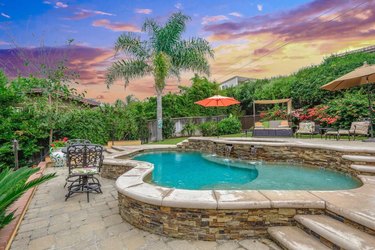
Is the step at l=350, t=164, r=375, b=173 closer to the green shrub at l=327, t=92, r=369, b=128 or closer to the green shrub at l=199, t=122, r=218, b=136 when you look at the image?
the green shrub at l=327, t=92, r=369, b=128

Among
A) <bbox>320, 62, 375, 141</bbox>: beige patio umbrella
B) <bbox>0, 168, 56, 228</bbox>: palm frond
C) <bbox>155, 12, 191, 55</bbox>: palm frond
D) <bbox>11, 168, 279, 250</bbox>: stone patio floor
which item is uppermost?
<bbox>155, 12, 191, 55</bbox>: palm frond

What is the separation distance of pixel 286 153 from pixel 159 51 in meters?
10.2

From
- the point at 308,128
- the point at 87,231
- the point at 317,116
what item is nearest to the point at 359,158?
the point at 308,128

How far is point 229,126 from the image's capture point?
14609 mm

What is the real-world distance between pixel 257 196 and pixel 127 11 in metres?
11.9

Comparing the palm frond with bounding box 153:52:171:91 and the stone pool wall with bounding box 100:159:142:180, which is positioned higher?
the palm frond with bounding box 153:52:171:91

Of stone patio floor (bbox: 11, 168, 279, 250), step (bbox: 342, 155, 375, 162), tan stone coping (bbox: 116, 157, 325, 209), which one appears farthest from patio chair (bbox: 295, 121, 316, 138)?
stone patio floor (bbox: 11, 168, 279, 250)

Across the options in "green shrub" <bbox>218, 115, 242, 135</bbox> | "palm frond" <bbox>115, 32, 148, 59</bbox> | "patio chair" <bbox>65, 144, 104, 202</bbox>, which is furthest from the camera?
"green shrub" <bbox>218, 115, 242, 135</bbox>

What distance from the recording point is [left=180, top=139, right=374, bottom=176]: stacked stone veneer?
566 cm

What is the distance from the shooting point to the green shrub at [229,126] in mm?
14383

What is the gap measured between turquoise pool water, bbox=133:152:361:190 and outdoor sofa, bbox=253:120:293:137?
406 cm

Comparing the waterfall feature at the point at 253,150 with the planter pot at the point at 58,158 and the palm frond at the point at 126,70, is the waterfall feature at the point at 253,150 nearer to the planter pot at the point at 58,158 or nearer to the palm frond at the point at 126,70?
the planter pot at the point at 58,158

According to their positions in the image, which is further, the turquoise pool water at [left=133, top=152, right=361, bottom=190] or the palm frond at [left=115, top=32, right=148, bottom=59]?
the palm frond at [left=115, top=32, right=148, bottom=59]

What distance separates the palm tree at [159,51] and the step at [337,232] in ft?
37.0
